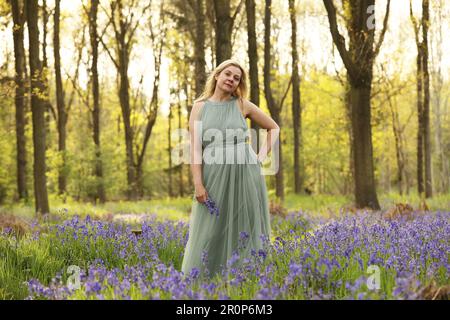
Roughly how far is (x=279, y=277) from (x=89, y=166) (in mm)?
16957

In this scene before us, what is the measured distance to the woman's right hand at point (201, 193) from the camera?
188 inches

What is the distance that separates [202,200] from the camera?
191 inches

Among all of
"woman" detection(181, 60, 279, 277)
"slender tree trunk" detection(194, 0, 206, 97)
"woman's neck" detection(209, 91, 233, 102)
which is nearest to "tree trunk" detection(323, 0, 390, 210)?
"slender tree trunk" detection(194, 0, 206, 97)

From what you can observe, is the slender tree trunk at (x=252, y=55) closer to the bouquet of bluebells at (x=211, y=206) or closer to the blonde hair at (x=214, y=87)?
the blonde hair at (x=214, y=87)

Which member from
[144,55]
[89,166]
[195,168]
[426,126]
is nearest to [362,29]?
[426,126]

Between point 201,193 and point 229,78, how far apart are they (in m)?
1.23

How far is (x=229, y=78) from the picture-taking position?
16.4 ft

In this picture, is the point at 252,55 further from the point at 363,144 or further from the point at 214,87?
the point at 214,87

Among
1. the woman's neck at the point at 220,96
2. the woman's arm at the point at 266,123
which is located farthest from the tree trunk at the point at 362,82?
the woman's neck at the point at 220,96

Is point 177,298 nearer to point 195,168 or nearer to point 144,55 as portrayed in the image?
point 195,168

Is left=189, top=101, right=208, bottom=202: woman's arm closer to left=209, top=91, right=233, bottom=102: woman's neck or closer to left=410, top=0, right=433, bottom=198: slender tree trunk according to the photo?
left=209, top=91, right=233, bottom=102: woman's neck

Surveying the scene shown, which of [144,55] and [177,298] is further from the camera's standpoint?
[144,55]

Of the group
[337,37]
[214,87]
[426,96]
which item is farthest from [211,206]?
[426,96]

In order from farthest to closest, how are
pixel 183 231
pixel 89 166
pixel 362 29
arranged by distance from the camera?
pixel 89 166
pixel 362 29
pixel 183 231
